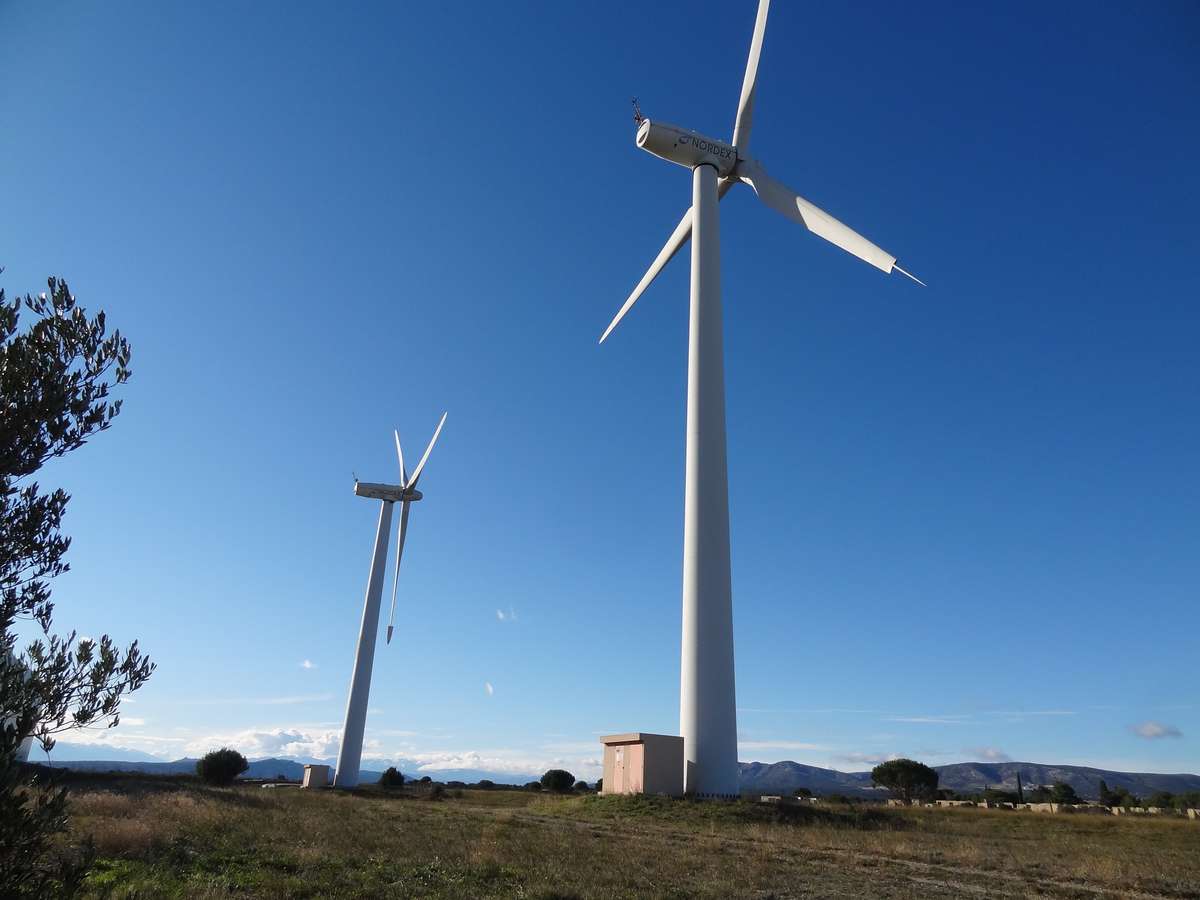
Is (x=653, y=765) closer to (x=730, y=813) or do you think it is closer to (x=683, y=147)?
(x=730, y=813)

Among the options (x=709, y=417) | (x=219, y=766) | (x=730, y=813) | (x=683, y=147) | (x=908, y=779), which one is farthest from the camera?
(x=908, y=779)

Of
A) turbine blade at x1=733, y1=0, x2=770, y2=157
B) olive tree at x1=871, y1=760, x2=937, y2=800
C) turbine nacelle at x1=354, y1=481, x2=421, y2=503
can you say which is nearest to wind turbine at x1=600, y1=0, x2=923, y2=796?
turbine blade at x1=733, y1=0, x2=770, y2=157

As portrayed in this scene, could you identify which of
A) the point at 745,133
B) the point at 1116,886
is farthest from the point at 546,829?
the point at 745,133

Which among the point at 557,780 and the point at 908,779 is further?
the point at 908,779

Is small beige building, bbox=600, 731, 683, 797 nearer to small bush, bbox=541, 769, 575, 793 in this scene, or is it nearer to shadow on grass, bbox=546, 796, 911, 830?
shadow on grass, bbox=546, 796, 911, 830

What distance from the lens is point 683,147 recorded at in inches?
1834

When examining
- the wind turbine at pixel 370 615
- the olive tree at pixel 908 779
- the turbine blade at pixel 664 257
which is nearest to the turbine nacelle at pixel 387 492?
the wind turbine at pixel 370 615

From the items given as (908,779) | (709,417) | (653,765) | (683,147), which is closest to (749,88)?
(683,147)

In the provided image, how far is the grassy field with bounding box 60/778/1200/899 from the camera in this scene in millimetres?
15172

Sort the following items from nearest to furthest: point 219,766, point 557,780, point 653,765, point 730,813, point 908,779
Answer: point 730,813 < point 653,765 < point 219,766 < point 557,780 < point 908,779

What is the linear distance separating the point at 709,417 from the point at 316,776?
5450 cm

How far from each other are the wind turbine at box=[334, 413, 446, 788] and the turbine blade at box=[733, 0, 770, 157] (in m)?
44.3

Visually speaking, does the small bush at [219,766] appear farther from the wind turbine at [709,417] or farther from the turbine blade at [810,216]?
the turbine blade at [810,216]

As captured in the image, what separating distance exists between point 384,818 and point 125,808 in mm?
9840
